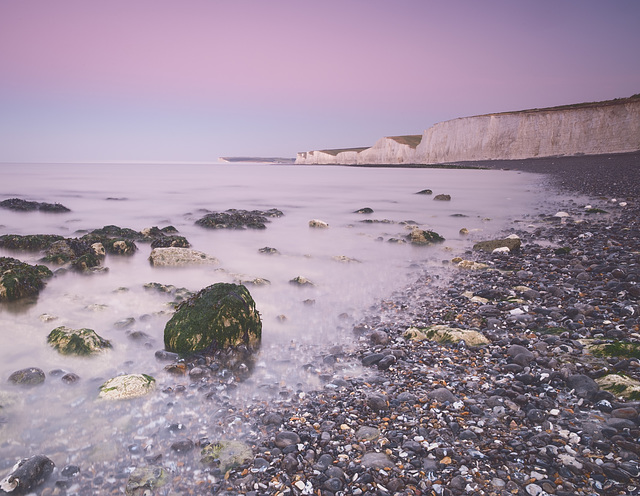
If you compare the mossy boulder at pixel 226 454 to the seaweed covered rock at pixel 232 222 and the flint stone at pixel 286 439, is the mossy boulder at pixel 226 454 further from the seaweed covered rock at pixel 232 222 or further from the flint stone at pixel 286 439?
the seaweed covered rock at pixel 232 222

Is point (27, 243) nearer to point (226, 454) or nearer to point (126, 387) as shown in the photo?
point (126, 387)

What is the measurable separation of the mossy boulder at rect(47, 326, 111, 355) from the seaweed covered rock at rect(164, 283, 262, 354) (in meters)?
0.73

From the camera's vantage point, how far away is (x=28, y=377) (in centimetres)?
369

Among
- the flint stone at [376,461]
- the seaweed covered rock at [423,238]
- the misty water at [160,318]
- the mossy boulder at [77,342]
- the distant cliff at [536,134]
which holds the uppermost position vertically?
the distant cliff at [536,134]

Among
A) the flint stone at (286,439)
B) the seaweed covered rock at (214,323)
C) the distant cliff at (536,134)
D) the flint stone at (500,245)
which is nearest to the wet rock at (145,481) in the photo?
the flint stone at (286,439)

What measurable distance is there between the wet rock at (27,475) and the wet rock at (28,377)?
1.31m

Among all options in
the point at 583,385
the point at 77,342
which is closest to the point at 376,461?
the point at 583,385

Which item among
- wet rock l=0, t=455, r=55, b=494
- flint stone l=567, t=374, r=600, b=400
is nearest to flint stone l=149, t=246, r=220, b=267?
wet rock l=0, t=455, r=55, b=494

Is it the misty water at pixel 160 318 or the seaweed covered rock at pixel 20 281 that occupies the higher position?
the seaweed covered rock at pixel 20 281

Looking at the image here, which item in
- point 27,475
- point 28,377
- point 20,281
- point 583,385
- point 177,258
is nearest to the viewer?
point 27,475

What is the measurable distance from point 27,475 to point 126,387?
107 centimetres

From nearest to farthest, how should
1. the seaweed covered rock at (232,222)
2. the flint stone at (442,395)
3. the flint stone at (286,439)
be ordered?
the flint stone at (286,439)
the flint stone at (442,395)
the seaweed covered rock at (232,222)

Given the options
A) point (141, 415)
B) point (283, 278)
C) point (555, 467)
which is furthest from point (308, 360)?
point (283, 278)

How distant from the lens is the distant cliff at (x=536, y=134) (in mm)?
62625
